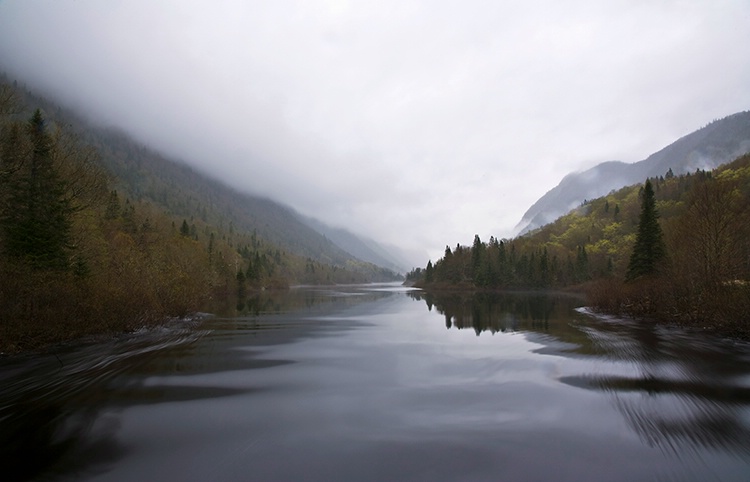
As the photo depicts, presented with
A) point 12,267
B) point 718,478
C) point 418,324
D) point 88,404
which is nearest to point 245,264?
point 418,324

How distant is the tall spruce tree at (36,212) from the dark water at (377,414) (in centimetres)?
705

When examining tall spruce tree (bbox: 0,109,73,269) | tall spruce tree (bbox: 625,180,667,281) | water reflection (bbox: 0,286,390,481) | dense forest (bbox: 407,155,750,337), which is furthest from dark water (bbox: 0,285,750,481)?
tall spruce tree (bbox: 625,180,667,281)

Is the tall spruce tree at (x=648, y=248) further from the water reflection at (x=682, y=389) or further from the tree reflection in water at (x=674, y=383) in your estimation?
the water reflection at (x=682, y=389)

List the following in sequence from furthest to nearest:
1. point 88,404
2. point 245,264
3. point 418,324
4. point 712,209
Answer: point 245,264 → point 418,324 → point 712,209 → point 88,404

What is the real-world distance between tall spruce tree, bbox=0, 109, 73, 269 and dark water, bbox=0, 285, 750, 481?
7.05 metres

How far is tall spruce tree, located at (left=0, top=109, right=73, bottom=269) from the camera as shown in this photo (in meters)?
21.7

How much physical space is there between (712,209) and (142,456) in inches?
1540

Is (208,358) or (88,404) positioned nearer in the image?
(88,404)

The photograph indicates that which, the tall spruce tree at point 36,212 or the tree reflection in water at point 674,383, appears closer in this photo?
the tree reflection in water at point 674,383

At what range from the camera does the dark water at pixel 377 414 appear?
7875 mm

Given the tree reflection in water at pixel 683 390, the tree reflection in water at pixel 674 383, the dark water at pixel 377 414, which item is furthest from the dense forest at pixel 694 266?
the dark water at pixel 377 414

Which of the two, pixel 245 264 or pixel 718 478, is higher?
pixel 245 264

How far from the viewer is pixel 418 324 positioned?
118 feet

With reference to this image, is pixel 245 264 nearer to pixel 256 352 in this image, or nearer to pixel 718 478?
pixel 256 352
